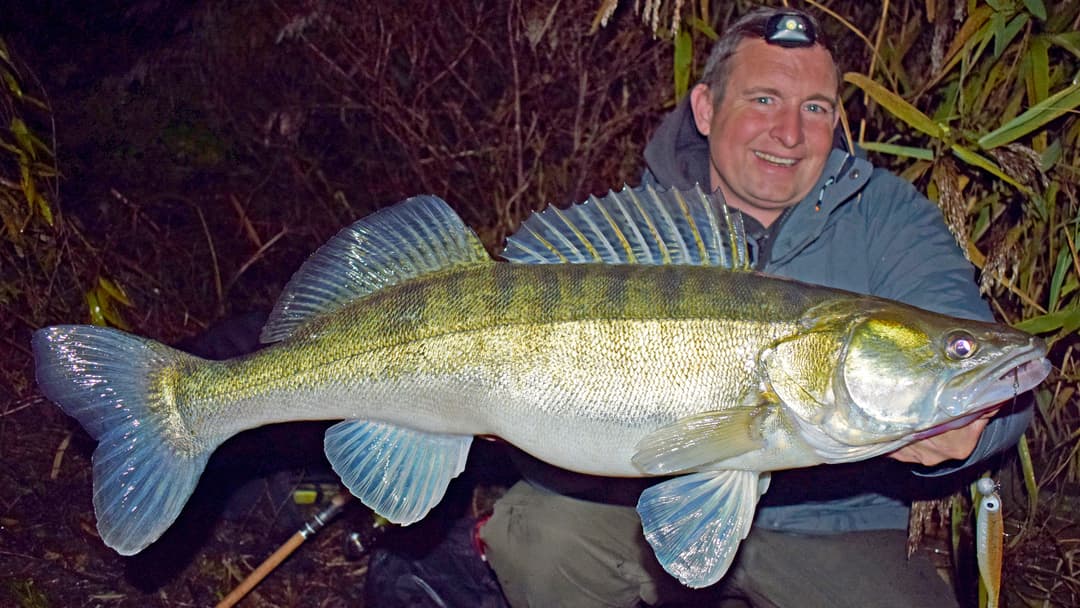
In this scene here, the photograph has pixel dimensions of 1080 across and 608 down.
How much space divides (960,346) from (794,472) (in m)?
0.90

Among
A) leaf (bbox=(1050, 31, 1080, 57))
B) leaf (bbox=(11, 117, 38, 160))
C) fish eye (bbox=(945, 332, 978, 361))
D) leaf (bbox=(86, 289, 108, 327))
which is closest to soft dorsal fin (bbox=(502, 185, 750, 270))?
fish eye (bbox=(945, 332, 978, 361))

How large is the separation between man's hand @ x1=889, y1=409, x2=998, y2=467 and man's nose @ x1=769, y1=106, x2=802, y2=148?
1.07 metres

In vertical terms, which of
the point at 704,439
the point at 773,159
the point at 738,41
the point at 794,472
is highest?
the point at 738,41

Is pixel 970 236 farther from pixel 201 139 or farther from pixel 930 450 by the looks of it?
pixel 201 139

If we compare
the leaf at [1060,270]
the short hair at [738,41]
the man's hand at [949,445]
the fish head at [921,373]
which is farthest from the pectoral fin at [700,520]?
the short hair at [738,41]

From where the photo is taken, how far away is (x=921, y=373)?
1980mm

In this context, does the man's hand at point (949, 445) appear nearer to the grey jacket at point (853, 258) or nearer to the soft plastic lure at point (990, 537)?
the soft plastic lure at point (990, 537)

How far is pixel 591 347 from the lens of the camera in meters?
2.08

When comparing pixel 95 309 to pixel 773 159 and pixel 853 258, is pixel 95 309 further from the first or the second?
pixel 853 258

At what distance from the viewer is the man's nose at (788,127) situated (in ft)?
9.48

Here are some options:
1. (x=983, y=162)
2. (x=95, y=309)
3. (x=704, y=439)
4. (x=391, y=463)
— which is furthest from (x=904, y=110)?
(x=95, y=309)

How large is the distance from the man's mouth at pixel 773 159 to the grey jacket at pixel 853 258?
0.12m

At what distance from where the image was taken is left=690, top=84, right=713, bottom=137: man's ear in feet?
10.5

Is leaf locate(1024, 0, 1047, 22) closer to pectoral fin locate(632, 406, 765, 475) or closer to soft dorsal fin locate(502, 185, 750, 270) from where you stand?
soft dorsal fin locate(502, 185, 750, 270)
